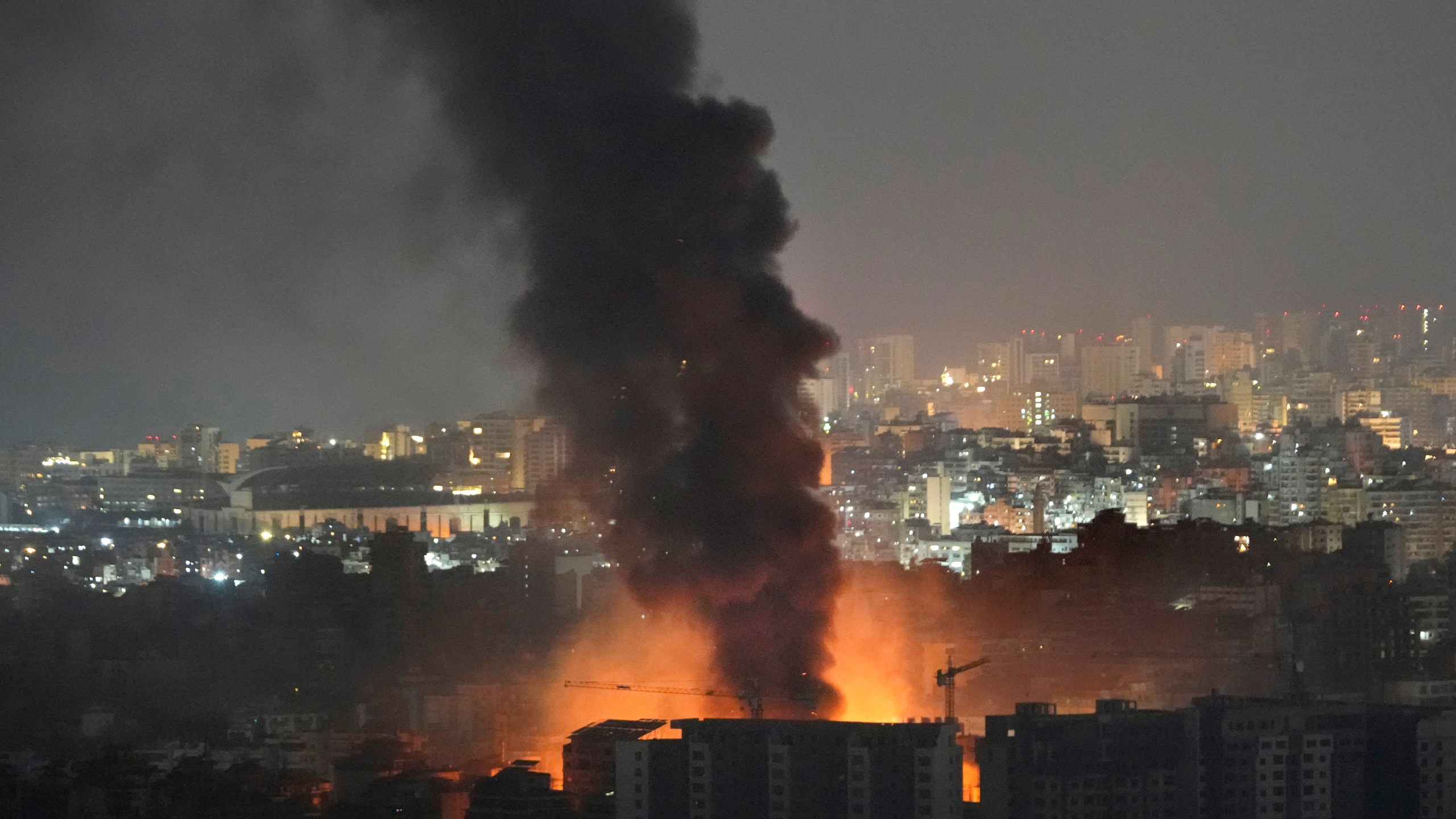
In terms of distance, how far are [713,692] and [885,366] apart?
2756 cm

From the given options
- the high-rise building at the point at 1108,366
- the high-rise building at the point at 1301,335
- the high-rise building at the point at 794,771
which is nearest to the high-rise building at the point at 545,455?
the high-rise building at the point at 794,771

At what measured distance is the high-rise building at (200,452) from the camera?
3688 cm

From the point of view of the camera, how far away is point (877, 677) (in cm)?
1612

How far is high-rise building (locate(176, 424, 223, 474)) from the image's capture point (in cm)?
3688

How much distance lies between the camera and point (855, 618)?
1723 centimetres

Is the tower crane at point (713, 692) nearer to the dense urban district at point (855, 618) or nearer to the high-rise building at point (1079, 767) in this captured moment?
the dense urban district at point (855, 618)

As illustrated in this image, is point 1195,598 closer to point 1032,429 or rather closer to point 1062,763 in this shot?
point 1062,763

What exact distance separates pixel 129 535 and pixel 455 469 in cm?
424

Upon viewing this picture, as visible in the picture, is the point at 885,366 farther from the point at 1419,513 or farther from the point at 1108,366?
the point at 1419,513

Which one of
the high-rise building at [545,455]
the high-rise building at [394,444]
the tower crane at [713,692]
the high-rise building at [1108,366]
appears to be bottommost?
the tower crane at [713,692]

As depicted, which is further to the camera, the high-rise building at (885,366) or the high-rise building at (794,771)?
the high-rise building at (885,366)

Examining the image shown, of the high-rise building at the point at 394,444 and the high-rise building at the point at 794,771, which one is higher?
the high-rise building at the point at 394,444

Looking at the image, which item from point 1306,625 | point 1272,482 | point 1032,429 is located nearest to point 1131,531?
point 1306,625

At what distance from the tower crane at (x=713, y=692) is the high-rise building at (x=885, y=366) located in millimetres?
24779
